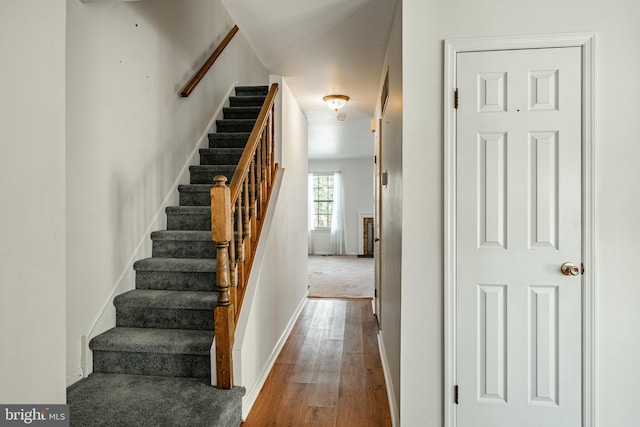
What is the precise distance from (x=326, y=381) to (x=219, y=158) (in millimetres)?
2314

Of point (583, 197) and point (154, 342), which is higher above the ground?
point (583, 197)

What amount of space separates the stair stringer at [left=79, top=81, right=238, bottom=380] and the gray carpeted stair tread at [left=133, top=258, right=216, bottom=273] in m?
0.08

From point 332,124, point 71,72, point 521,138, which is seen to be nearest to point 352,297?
point 332,124

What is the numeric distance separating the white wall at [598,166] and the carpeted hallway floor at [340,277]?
366cm

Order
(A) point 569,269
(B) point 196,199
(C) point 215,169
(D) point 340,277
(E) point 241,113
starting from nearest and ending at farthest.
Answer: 1. (A) point 569,269
2. (B) point 196,199
3. (C) point 215,169
4. (E) point 241,113
5. (D) point 340,277

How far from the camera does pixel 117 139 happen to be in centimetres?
251

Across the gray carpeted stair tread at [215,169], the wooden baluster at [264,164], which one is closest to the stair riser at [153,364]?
the wooden baluster at [264,164]

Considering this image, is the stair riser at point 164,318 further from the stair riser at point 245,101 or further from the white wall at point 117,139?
the stair riser at point 245,101

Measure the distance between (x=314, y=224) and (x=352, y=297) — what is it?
17.8ft

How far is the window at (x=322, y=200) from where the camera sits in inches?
418

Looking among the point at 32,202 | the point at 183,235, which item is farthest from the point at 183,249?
the point at 32,202

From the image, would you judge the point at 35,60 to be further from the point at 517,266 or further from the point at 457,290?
the point at 517,266

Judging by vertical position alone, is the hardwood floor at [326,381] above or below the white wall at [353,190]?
below

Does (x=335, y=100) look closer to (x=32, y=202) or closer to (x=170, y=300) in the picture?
(x=170, y=300)
